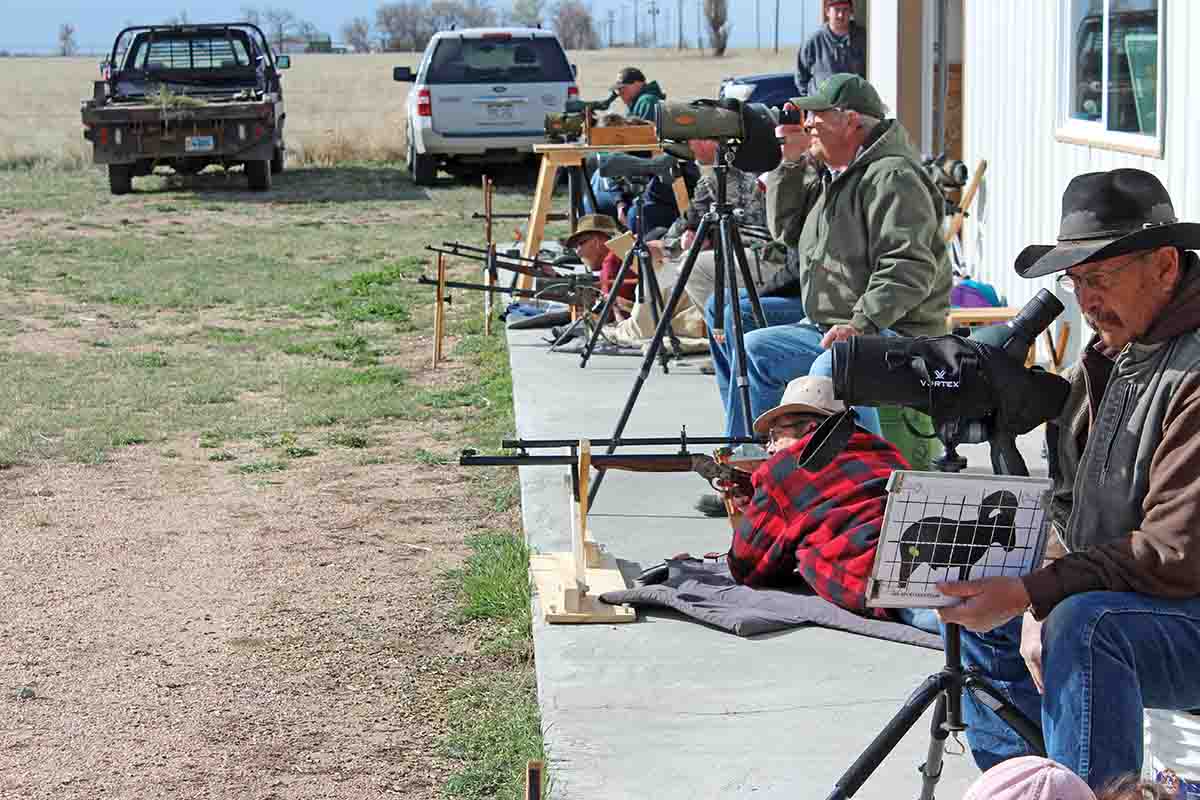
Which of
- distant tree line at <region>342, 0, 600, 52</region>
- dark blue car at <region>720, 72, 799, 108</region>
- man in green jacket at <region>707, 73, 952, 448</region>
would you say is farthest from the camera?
distant tree line at <region>342, 0, 600, 52</region>

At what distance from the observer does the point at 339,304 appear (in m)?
12.1

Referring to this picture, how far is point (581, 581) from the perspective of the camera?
483 centimetres

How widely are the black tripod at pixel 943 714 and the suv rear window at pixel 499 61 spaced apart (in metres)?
16.2

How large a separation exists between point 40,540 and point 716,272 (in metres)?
2.61

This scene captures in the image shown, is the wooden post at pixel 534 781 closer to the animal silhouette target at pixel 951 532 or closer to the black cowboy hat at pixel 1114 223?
the animal silhouette target at pixel 951 532

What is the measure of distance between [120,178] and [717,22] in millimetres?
→ 70720

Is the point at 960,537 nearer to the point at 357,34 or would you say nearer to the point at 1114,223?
the point at 1114,223

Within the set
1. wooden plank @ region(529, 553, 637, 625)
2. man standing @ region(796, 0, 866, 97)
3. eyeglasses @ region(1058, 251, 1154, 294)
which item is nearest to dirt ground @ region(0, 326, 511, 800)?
wooden plank @ region(529, 553, 637, 625)

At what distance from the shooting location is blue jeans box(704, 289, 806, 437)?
5.80 m

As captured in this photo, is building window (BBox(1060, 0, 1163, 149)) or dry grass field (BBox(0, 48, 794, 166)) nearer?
building window (BBox(1060, 0, 1163, 149))

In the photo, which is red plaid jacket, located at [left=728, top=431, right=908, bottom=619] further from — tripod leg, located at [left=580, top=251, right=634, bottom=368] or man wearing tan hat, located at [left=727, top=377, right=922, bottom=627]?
tripod leg, located at [left=580, top=251, right=634, bottom=368]

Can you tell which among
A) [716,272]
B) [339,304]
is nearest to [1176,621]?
[716,272]

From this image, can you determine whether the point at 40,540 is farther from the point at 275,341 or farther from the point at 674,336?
the point at 275,341

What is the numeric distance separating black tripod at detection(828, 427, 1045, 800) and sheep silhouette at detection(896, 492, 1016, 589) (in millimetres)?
155
